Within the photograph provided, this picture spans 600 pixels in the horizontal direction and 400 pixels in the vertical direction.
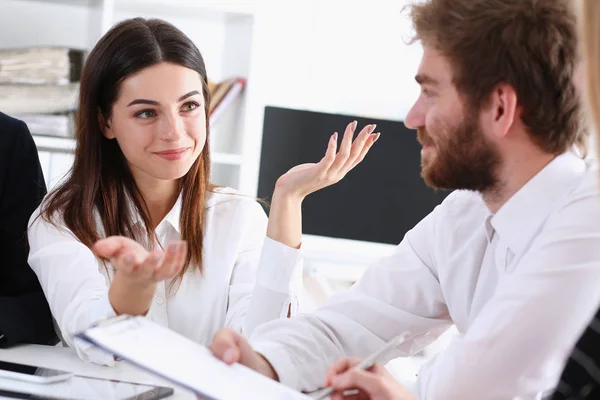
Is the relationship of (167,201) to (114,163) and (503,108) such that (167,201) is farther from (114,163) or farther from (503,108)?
(503,108)

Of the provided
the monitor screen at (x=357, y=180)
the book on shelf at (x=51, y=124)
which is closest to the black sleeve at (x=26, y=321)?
the book on shelf at (x=51, y=124)

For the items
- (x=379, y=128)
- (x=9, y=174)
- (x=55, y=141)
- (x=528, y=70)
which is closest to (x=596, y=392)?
(x=528, y=70)

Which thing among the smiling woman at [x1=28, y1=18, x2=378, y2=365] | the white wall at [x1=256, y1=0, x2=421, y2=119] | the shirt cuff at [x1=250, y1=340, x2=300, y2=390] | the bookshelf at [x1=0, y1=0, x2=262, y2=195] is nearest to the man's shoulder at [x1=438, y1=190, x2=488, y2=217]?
the smiling woman at [x1=28, y1=18, x2=378, y2=365]

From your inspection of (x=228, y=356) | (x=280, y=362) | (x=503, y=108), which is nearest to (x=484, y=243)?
(x=503, y=108)

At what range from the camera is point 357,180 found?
294 centimetres

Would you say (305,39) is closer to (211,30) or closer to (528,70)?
(211,30)

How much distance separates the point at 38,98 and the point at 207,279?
126 centimetres

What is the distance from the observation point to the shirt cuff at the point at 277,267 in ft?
5.45

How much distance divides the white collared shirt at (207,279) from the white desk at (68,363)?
3 cm

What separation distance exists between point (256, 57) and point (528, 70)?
1887 mm

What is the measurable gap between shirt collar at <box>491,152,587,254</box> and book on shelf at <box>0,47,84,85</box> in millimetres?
1972

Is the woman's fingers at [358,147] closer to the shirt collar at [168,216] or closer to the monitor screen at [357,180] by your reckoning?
the shirt collar at [168,216]

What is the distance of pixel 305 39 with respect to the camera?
348cm

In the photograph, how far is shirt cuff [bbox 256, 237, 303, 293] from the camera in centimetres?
166
